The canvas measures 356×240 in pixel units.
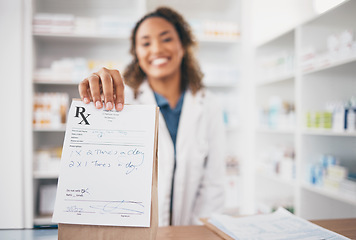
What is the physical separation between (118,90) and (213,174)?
1.17 m

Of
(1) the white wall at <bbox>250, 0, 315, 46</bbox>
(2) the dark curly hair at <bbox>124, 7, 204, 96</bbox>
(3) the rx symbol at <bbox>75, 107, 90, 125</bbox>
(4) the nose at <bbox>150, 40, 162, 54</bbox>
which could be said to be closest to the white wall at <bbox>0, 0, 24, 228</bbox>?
(2) the dark curly hair at <bbox>124, 7, 204, 96</bbox>

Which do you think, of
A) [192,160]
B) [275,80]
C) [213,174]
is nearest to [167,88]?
[192,160]

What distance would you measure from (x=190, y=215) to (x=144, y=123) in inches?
47.8

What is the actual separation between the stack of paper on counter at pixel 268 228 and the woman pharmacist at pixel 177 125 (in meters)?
0.64

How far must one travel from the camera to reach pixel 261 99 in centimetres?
321

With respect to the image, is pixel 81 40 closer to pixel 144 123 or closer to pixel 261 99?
pixel 261 99

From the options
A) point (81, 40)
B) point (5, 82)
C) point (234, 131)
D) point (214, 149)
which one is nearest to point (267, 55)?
point (234, 131)

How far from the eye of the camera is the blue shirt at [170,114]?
1.75 m

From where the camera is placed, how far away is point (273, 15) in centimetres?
327

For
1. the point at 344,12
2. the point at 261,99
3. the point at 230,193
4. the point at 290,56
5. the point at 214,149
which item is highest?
the point at 344,12

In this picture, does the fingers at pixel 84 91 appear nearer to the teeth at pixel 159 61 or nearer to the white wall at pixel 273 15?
the teeth at pixel 159 61

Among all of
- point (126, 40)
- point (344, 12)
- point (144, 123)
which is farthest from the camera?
point (126, 40)

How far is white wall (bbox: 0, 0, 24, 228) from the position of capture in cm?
280

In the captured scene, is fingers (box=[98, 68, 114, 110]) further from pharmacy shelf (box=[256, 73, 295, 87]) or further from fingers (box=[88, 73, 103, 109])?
pharmacy shelf (box=[256, 73, 295, 87])
